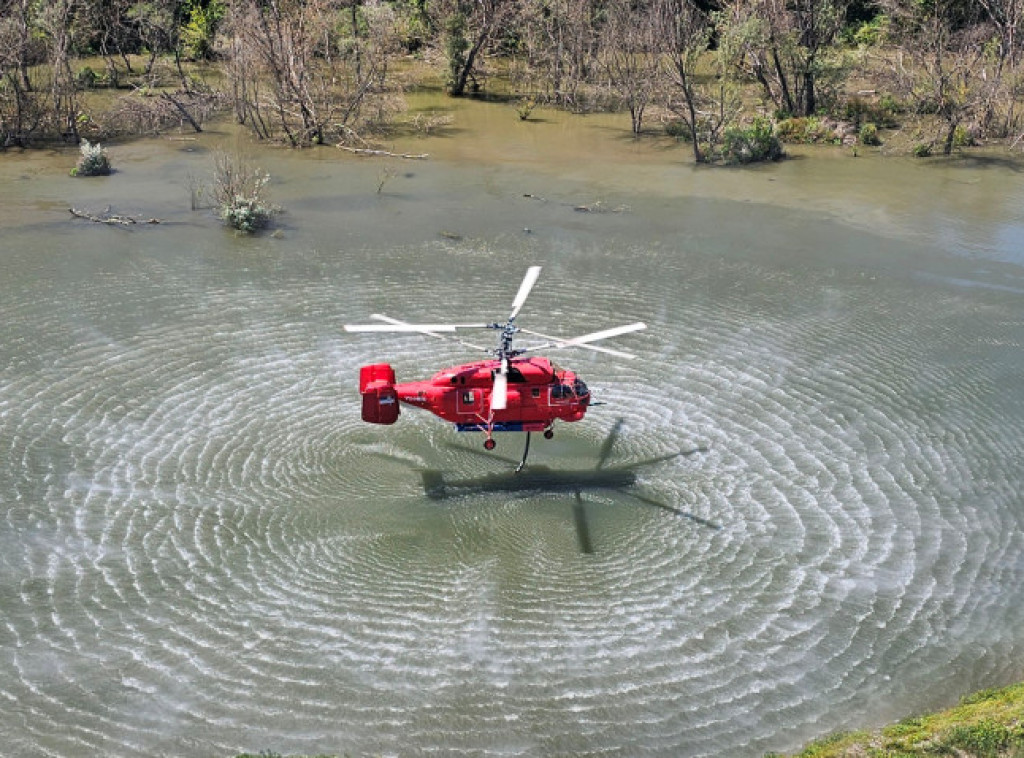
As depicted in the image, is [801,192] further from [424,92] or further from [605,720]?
[605,720]

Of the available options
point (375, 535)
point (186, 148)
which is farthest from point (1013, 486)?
point (186, 148)

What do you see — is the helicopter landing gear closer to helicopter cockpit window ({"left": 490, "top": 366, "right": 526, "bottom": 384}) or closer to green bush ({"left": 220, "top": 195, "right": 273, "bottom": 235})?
helicopter cockpit window ({"left": 490, "top": 366, "right": 526, "bottom": 384})

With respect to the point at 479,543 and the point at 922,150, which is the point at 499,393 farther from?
the point at 922,150

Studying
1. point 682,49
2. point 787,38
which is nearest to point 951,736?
point 682,49

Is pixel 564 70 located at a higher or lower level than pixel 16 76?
higher

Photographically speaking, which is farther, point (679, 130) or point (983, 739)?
point (679, 130)

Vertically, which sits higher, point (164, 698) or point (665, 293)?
point (665, 293)

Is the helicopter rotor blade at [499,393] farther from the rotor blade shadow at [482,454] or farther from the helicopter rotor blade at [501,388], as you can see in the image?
the rotor blade shadow at [482,454]
